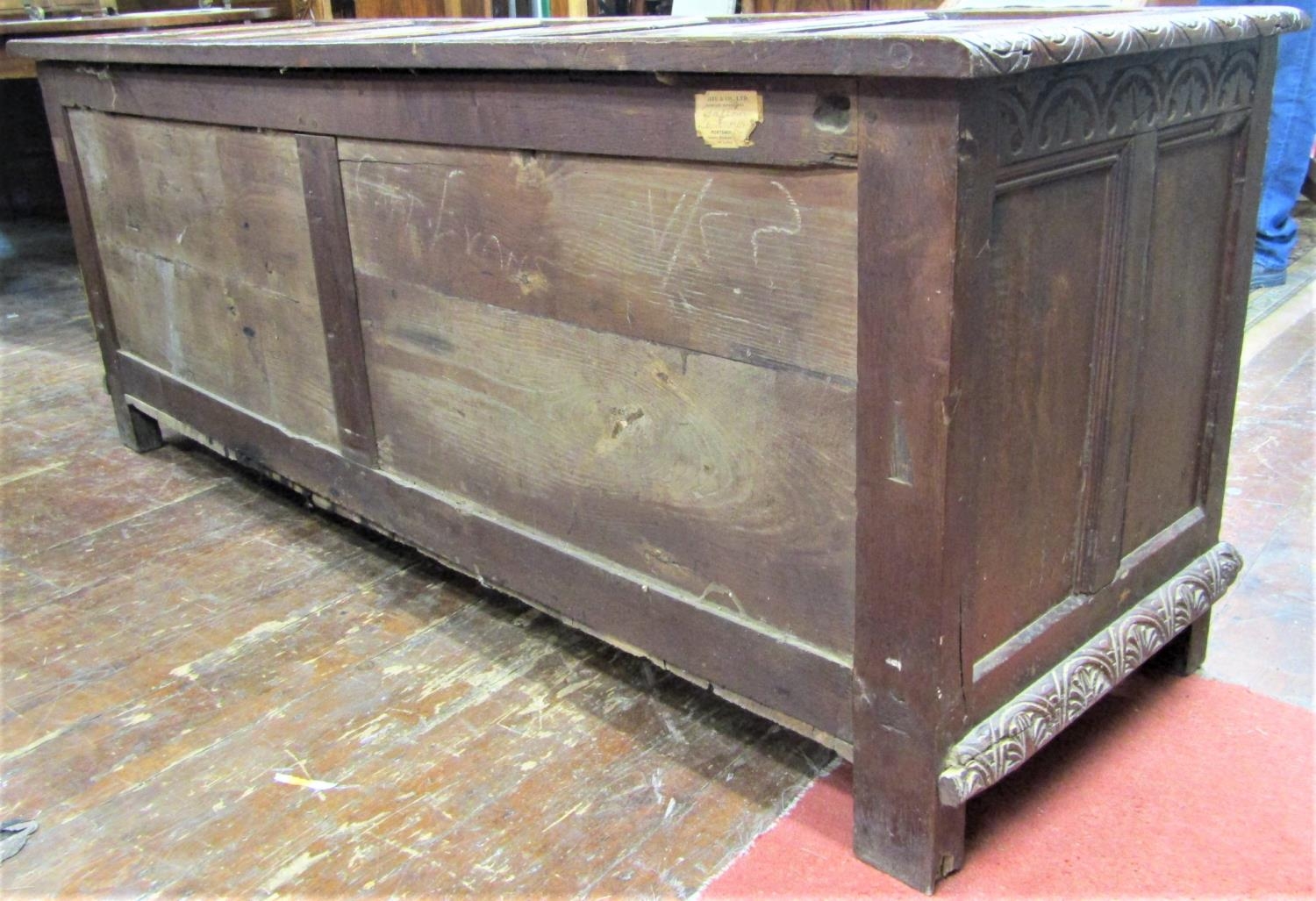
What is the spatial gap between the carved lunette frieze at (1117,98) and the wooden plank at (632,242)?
0.16m

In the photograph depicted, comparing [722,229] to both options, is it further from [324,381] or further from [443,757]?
[324,381]

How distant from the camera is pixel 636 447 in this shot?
1.37m

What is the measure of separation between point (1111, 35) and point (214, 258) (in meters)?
1.57

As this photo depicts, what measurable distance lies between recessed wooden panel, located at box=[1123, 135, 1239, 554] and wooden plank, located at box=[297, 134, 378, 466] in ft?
3.63

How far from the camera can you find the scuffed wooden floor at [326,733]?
1.27m

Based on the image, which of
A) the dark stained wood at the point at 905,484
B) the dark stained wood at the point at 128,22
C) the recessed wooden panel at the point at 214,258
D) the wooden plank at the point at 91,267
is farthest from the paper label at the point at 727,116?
the dark stained wood at the point at 128,22

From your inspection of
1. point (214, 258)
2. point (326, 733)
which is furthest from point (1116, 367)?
point (214, 258)

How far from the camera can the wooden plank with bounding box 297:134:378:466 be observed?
1.70 m

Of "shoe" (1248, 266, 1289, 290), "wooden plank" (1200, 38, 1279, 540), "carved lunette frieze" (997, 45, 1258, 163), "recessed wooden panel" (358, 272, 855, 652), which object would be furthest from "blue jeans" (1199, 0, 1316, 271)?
"recessed wooden panel" (358, 272, 855, 652)

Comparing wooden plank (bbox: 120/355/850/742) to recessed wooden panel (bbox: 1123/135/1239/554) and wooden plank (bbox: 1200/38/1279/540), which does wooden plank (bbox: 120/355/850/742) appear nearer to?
recessed wooden panel (bbox: 1123/135/1239/554)

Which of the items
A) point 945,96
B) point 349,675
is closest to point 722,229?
point 945,96

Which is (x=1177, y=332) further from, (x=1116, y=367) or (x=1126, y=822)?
(x=1126, y=822)

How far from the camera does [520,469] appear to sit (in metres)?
1.56

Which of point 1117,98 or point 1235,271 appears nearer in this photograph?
point 1117,98
